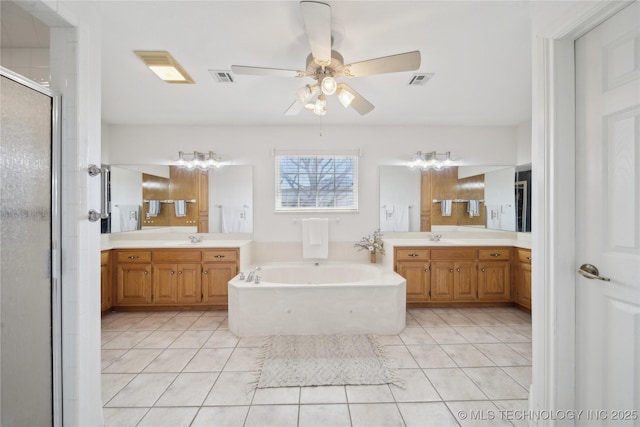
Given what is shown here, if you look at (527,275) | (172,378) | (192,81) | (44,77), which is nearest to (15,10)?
(44,77)

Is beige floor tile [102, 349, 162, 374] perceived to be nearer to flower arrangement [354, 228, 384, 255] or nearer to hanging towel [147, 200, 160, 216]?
hanging towel [147, 200, 160, 216]

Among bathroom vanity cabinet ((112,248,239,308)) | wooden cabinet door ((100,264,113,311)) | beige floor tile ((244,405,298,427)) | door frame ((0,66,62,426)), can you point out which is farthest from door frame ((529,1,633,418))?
wooden cabinet door ((100,264,113,311))

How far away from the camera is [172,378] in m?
1.98

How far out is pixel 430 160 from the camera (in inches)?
146

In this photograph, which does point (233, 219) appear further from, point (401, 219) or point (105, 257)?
point (401, 219)

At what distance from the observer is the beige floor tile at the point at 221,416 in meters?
1.56

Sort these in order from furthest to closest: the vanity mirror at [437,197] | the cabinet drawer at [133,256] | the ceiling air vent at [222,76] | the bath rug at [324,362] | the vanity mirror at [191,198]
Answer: the vanity mirror at [437,197]
the vanity mirror at [191,198]
the cabinet drawer at [133,256]
the ceiling air vent at [222,76]
the bath rug at [324,362]

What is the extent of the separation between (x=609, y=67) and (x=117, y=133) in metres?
4.65

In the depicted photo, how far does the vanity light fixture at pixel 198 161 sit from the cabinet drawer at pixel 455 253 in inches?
120

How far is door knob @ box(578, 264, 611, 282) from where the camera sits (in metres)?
1.21

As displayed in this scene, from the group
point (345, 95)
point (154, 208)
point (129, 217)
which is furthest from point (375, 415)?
point (129, 217)

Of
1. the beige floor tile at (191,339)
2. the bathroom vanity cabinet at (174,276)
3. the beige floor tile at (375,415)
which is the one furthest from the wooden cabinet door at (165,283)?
the beige floor tile at (375,415)

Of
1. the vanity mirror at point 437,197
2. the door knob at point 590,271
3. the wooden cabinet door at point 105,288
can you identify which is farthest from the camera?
the vanity mirror at point 437,197

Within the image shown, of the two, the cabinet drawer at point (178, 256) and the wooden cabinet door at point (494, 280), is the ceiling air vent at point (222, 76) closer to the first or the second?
the cabinet drawer at point (178, 256)
